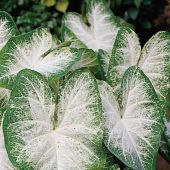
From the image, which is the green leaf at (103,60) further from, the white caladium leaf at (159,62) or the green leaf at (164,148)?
the green leaf at (164,148)

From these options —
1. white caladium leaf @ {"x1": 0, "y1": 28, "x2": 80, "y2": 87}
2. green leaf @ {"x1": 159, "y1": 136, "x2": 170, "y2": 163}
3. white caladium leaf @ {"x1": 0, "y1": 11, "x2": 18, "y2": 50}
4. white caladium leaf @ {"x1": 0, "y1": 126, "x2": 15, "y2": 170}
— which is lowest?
green leaf @ {"x1": 159, "y1": 136, "x2": 170, "y2": 163}

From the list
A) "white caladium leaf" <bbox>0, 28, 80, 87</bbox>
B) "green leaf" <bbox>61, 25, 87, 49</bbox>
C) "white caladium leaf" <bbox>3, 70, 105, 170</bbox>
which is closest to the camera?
"white caladium leaf" <bbox>3, 70, 105, 170</bbox>

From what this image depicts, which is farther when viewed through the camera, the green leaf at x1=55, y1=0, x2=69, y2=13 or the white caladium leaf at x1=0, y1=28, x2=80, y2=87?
the green leaf at x1=55, y1=0, x2=69, y2=13

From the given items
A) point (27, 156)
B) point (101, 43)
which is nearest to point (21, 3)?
point (101, 43)

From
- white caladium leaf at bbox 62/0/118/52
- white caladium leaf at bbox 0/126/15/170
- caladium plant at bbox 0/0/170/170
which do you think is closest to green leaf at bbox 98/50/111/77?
caladium plant at bbox 0/0/170/170

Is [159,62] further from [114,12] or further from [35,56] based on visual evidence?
[114,12]

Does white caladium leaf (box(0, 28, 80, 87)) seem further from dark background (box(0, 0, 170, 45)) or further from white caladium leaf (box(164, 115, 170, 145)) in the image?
dark background (box(0, 0, 170, 45))

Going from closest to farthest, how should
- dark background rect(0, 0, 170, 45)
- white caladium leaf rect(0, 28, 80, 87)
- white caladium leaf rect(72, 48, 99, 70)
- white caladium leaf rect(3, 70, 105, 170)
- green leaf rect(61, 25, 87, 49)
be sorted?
1. white caladium leaf rect(3, 70, 105, 170)
2. white caladium leaf rect(0, 28, 80, 87)
3. white caladium leaf rect(72, 48, 99, 70)
4. green leaf rect(61, 25, 87, 49)
5. dark background rect(0, 0, 170, 45)

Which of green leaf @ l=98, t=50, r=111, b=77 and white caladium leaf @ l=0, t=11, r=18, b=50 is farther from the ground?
white caladium leaf @ l=0, t=11, r=18, b=50
